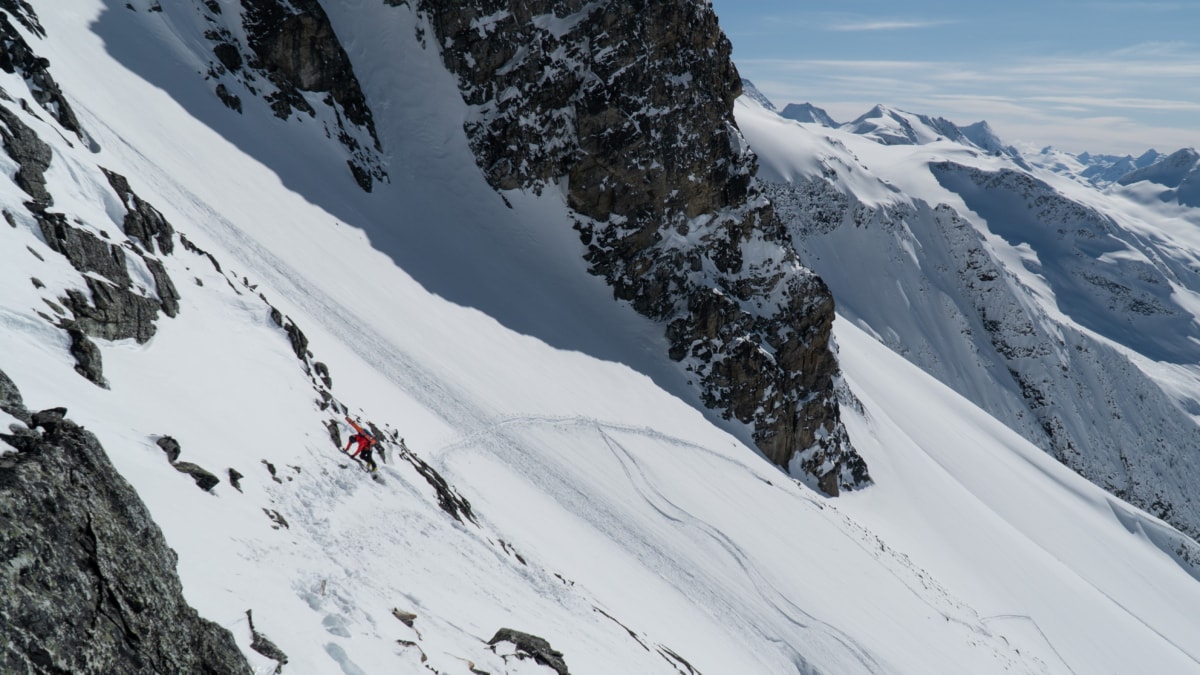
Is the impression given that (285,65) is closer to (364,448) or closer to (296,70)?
(296,70)

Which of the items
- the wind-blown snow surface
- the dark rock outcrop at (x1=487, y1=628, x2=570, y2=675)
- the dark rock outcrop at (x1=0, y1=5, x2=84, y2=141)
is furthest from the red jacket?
the dark rock outcrop at (x1=0, y1=5, x2=84, y2=141)

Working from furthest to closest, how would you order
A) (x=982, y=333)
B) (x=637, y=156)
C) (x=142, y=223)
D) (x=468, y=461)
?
(x=982, y=333)
(x=637, y=156)
(x=468, y=461)
(x=142, y=223)

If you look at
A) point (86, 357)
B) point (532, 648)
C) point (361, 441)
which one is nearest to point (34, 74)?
point (86, 357)

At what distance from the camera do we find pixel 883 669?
29.5 metres

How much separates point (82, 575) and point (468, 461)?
62.5ft

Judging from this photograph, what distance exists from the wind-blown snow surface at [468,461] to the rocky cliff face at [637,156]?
227 cm

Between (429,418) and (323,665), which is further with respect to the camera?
(429,418)

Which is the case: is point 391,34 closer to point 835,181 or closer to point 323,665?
point 323,665

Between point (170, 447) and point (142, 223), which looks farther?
point (142, 223)

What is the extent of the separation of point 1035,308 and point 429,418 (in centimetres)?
16642

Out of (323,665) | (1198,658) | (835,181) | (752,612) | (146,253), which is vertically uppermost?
(835,181)

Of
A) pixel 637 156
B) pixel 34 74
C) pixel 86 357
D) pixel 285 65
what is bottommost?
pixel 86 357

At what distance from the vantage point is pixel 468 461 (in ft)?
81.3

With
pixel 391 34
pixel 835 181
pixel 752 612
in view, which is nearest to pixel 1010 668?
pixel 752 612
